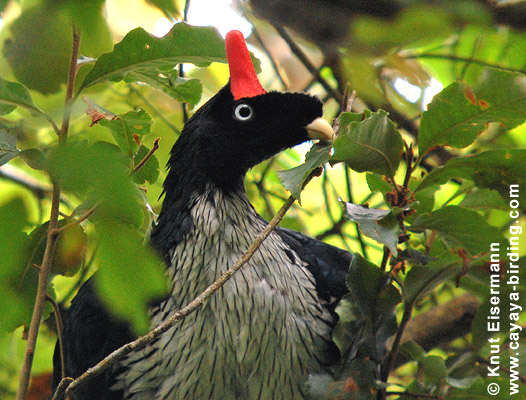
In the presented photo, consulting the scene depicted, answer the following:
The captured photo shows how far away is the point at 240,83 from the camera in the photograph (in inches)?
101

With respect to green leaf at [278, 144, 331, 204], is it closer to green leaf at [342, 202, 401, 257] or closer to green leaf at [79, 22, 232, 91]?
green leaf at [342, 202, 401, 257]

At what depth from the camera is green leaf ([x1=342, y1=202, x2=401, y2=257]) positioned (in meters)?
1.80

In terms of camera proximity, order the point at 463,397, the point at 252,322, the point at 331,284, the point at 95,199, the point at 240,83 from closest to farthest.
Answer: the point at 95,199
the point at 463,397
the point at 252,322
the point at 240,83
the point at 331,284

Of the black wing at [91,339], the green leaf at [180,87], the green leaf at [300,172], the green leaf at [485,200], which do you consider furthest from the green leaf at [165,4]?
the green leaf at [485,200]

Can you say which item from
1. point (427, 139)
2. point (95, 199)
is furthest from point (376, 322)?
point (95, 199)

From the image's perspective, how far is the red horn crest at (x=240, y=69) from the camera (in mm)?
2442

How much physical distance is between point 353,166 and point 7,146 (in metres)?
1.14

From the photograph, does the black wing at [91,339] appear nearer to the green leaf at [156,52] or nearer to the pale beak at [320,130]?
the green leaf at [156,52]

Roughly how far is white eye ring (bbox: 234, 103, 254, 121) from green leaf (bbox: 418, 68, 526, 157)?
87 centimetres

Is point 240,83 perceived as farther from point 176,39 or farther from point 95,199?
point 95,199

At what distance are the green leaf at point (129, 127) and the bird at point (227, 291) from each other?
1.51ft

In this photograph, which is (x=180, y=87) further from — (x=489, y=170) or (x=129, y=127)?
(x=489, y=170)

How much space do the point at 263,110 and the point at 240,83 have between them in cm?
16

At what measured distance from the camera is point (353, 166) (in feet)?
6.44
